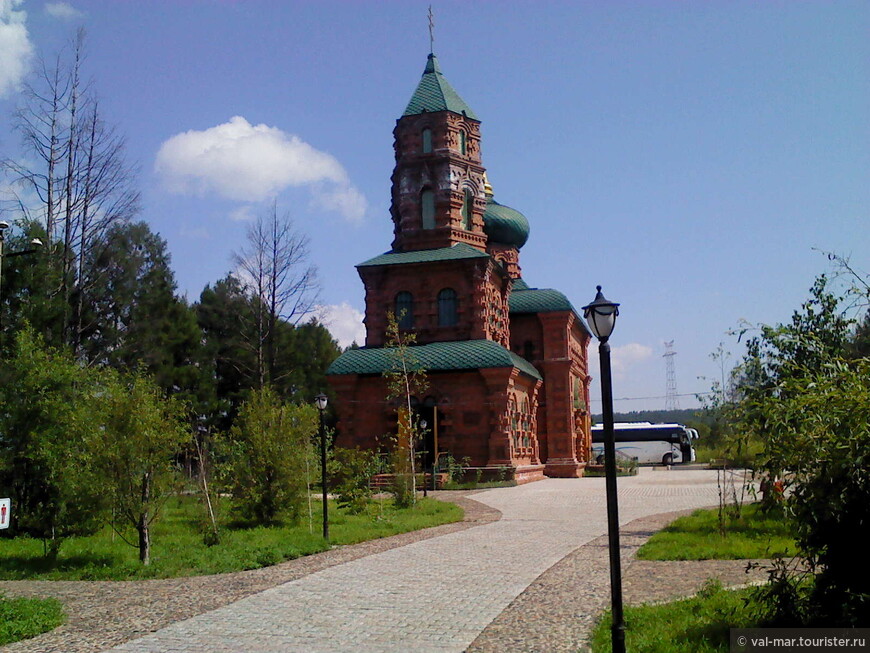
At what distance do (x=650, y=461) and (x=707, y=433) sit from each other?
44.6 m

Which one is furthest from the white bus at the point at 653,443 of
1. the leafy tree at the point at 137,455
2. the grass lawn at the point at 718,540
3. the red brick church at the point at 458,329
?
the leafy tree at the point at 137,455

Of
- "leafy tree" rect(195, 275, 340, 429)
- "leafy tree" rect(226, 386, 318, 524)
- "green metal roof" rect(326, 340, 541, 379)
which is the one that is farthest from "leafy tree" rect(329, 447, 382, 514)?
"leafy tree" rect(195, 275, 340, 429)

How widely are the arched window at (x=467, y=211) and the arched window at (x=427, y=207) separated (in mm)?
1533

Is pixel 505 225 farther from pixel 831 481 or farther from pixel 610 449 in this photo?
pixel 831 481

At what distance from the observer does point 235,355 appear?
4438 cm

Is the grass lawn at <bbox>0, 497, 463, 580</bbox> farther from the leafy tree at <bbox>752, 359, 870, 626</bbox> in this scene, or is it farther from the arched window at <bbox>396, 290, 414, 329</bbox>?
the arched window at <bbox>396, 290, 414, 329</bbox>

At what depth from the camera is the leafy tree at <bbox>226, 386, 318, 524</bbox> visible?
17531 millimetres

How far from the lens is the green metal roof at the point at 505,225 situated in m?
43.8

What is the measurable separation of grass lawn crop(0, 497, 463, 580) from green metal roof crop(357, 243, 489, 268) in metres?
15.9

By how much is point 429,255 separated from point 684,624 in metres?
27.8

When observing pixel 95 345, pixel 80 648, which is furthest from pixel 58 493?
pixel 95 345

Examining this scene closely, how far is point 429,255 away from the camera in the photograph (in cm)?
3453

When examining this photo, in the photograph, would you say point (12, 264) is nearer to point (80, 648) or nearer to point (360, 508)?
point (360, 508)

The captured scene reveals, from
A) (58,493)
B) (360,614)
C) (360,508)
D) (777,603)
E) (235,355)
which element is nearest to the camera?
(777,603)
